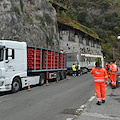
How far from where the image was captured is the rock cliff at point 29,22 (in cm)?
2005

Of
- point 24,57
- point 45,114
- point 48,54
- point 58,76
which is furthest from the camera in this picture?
point 58,76

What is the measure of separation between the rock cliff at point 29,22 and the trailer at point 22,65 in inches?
267

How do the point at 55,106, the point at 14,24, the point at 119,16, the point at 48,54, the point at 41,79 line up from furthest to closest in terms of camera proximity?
the point at 119,16
the point at 14,24
the point at 48,54
the point at 41,79
the point at 55,106

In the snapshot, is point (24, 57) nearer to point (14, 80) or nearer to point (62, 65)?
point (14, 80)

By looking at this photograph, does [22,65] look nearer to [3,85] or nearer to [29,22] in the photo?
[3,85]

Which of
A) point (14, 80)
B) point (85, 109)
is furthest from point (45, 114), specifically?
point (14, 80)

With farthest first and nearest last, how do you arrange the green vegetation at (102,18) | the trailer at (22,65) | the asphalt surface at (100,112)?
the green vegetation at (102,18), the trailer at (22,65), the asphalt surface at (100,112)

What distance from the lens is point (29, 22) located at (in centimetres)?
2569

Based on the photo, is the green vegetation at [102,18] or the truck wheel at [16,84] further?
the green vegetation at [102,18]

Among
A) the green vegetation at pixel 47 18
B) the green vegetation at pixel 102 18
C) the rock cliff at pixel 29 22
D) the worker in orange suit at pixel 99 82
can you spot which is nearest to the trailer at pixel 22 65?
the worker in orange suit at pixel 99 82

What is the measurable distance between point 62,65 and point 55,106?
11.7m

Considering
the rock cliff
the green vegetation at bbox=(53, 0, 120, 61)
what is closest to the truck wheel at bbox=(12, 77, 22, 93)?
Result: the rock cliff

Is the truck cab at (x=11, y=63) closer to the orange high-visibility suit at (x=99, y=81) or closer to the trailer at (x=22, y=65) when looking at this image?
the trailer at (x=22, y=65)

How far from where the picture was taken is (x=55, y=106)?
6.77 m
